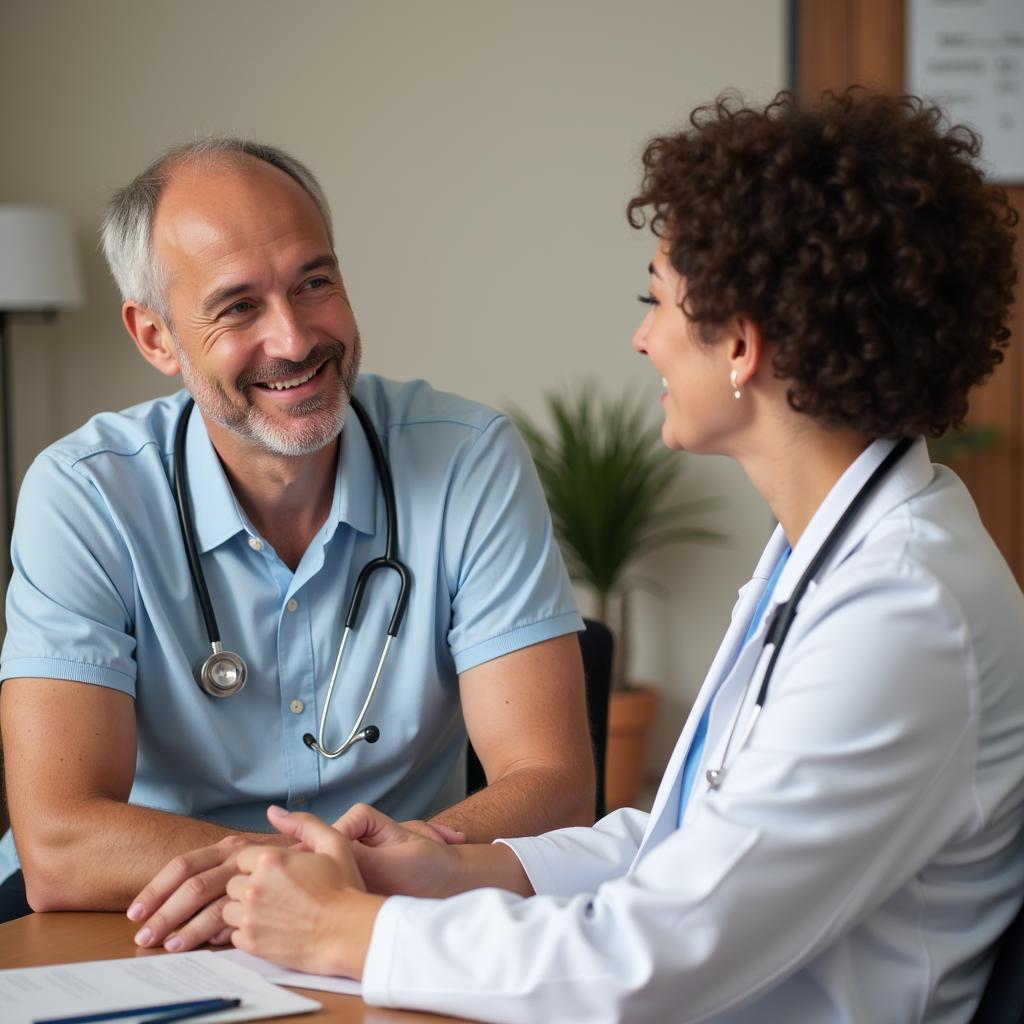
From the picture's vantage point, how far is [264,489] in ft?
6.39

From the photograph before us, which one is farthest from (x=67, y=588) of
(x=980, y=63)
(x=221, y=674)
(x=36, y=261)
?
(x=980, y=63)

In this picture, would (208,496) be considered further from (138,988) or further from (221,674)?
(138,988)

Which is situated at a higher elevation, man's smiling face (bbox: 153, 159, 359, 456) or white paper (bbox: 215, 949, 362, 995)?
man's smiling face (bbox: 153, 159, 359, 456)

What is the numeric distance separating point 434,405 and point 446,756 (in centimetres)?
53

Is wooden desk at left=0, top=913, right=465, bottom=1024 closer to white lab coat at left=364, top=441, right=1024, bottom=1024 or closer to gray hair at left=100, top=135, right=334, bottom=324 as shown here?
white lab coat at left=364, top=441, right=1024, bottom=1024

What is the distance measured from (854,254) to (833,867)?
49 centimetres

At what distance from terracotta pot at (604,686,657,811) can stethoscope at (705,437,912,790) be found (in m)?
3.13

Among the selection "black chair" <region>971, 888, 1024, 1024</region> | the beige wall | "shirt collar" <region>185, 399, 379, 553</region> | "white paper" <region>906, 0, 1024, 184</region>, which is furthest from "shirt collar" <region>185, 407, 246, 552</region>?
"white paper" <region>906, 0, 1024, 184</region>

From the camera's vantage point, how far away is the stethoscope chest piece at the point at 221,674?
1.79m

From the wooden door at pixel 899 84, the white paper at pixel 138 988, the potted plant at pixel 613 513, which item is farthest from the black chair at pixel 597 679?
the wooden door at pixel 899 84

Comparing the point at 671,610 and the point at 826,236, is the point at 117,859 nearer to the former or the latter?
the point at 826,236

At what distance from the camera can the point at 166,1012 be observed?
3.38 ft

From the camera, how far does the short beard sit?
1.87 metres

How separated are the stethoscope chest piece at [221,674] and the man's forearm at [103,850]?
0.24 meters
